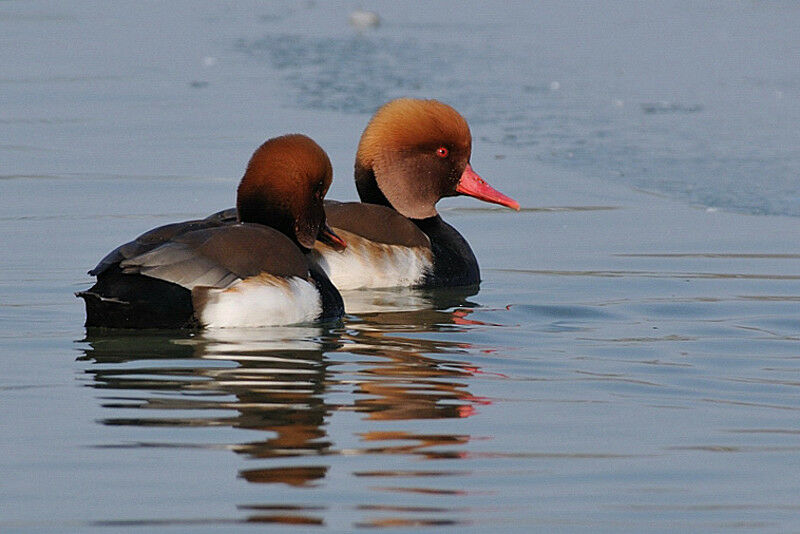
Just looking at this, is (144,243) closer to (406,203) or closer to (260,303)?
(260,303)

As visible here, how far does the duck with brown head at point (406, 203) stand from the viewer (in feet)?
24.6

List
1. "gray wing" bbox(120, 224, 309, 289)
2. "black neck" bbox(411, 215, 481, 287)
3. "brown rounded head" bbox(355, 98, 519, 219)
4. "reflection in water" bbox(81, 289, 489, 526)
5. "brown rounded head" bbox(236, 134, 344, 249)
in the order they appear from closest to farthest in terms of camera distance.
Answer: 1. "reflection in water" bbox(81, 289, 489, 526)
2. "gray wing" bbox(120, 224, 309, 289)
3. "brown rounded head" bbox(236, 134, 344, 249)
4. "black neck" bbox(411, 215, 481, 287)
5. "brown rounded head" bbox(355, 98, 519, 219)

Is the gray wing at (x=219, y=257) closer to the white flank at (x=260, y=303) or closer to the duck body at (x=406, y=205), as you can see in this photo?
the white flank at (x=260, y=303)

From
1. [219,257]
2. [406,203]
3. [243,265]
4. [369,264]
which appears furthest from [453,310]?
[219,257]

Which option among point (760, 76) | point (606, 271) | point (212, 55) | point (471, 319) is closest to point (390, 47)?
point (212, 55)

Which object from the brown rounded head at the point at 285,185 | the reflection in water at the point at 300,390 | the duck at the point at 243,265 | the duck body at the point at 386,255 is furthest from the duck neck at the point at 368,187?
the reflection in water at the point at 300,390

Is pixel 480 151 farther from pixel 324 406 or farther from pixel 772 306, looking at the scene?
pixel 324 406

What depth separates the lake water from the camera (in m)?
4.05

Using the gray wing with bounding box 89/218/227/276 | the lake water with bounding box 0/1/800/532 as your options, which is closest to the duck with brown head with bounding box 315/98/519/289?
the lake water with bounding box 0/1/800/532

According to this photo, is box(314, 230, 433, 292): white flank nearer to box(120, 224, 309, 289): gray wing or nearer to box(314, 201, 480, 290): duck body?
box(314, 201, 480, 290): duck body

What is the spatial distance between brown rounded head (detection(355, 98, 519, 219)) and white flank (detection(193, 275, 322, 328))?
67.8 inches

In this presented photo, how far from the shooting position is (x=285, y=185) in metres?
6.59

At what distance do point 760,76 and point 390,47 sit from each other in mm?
3830

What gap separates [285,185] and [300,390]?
5.41 ft
